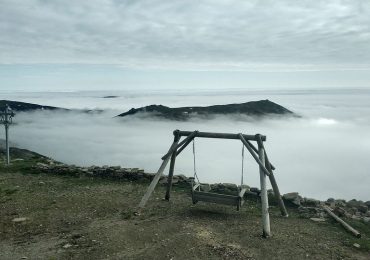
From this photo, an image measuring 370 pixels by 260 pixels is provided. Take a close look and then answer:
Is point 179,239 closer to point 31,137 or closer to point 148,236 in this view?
point 148,236

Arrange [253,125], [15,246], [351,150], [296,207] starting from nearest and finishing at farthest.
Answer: [15,246]
[296,207]
[253,125]
[351,150]

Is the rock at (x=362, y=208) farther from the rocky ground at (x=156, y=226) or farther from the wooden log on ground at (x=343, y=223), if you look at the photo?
the wooden log on ground at (x=343, y=223)

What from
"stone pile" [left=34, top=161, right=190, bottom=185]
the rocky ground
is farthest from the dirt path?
"stone pile" [left=34, top=161, right=190, bottom=185]

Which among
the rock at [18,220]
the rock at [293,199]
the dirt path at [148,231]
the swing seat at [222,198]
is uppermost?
the swing seat at [222,198]

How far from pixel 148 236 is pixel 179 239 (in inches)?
35.6

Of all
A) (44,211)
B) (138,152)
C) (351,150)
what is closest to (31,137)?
(138,152)

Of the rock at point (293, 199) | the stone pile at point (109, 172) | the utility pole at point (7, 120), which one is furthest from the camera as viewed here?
the utility pole at point (7, 120)

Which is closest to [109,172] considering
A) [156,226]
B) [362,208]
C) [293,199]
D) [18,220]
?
[18,220]

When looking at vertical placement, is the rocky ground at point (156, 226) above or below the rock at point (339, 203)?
below

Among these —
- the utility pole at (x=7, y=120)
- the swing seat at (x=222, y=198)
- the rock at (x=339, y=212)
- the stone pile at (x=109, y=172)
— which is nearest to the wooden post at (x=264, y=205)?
the swing seat at (x=222, y=198)

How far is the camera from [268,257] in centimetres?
925

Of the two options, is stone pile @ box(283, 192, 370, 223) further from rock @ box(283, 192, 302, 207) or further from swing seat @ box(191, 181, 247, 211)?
swing seat @ box(191, 181, 247, 211)

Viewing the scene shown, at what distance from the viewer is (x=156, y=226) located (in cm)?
1120

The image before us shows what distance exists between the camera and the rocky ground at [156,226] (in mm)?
9516
